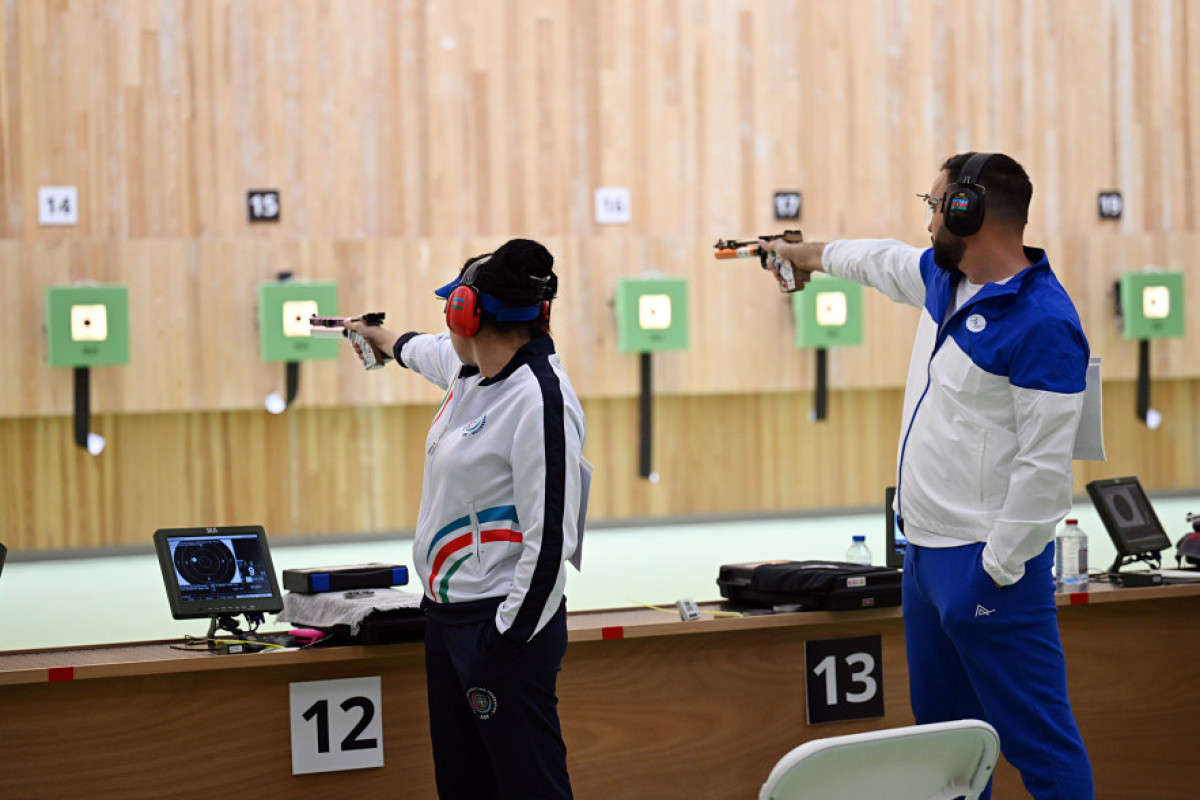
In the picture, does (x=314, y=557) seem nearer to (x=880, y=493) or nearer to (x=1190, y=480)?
(x=880, y=493)

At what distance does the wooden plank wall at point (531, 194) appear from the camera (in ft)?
20.3

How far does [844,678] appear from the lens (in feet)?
9.91

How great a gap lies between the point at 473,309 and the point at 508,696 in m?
0.65

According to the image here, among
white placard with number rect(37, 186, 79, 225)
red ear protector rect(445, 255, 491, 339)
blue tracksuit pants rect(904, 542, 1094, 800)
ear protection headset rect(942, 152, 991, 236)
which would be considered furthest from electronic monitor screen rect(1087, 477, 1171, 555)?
white placard with number rect(37, 186, 79, 225)

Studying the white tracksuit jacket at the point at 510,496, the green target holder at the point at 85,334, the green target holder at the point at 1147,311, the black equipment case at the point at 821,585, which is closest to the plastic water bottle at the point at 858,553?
the black equipment case at the point at 821,585

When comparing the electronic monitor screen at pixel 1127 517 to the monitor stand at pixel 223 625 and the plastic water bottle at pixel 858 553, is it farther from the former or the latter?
the monitor stand at pixel 223 625

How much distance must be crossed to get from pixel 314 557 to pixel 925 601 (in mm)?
4107

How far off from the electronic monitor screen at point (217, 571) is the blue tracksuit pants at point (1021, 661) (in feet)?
4.41

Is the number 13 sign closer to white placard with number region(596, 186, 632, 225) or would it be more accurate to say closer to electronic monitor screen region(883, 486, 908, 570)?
electronic monitor screen region(883, 486, 908, 570)

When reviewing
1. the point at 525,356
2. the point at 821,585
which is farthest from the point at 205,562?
the point at 821,585

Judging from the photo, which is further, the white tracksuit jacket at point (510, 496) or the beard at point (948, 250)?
the beard at point (948, 250)

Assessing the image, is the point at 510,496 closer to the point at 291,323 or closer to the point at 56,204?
the point at 291,323

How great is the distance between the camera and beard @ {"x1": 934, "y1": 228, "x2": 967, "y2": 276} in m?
2.42

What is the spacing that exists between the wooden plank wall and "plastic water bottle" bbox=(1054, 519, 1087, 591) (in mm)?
3472
